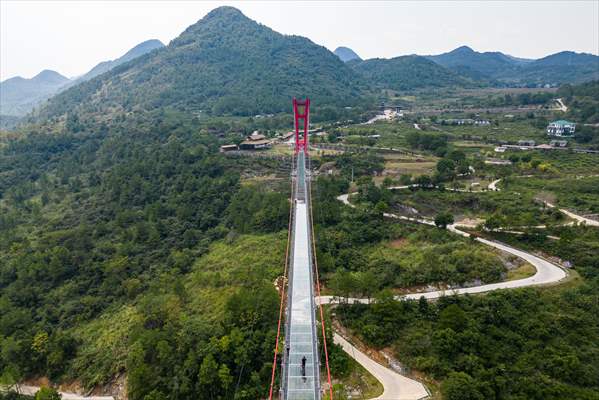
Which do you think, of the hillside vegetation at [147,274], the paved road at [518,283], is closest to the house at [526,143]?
the paved road at [518,283]

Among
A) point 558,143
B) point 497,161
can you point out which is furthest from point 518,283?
point 558,143

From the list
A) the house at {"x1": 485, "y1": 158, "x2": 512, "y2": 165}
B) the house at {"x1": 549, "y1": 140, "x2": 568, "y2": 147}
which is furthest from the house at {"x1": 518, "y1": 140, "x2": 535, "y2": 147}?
the house at {"x1": 485, "y1": 158, "x2": 512, "y2": 165}

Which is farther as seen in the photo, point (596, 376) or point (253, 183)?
point (253, 183)

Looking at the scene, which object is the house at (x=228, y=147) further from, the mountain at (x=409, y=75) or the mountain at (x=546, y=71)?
the mountain at (x=546, y=71)

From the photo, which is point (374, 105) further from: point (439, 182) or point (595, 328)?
point (595, 328)

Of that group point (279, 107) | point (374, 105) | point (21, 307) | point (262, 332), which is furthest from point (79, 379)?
point (374, 105)

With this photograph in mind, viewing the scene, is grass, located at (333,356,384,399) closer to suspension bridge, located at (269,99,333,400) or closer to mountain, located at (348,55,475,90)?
suspension bridge, located at (269,99,333,400)
